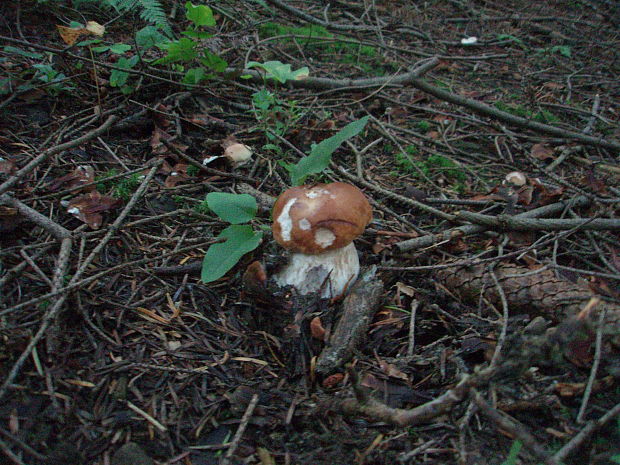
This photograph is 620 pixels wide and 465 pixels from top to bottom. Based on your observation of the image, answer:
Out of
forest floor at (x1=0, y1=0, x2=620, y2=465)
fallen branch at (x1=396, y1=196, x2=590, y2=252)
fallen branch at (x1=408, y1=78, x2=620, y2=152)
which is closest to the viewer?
forest floor at (x1=0, y1=0, x2=620, y2=465)

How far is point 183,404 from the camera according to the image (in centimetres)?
169

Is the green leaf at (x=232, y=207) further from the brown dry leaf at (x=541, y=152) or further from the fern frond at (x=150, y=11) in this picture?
the brown dry leaf at (x=541, y=152)

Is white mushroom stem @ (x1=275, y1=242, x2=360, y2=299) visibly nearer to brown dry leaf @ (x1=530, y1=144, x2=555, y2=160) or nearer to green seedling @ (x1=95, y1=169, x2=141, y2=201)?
green seedling @ (x1=95, y1=169, x2=141, y2=201)

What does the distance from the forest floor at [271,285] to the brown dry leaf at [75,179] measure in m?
0.01

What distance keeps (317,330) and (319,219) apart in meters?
0.54

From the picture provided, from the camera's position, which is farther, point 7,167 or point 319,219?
point 7,167

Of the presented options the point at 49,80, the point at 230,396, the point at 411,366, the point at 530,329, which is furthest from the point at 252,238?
the point at 49,80

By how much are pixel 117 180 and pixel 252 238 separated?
111 cm

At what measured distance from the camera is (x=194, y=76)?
3.19 metres

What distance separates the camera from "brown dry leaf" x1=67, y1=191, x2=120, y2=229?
7.53 feet

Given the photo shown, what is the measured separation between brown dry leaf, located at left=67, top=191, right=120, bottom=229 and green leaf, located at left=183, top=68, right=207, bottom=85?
48.3 inches

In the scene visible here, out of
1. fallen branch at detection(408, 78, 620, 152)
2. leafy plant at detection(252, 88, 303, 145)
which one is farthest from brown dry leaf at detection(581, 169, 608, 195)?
leafy plant at detection(252, 88, 303, 145)

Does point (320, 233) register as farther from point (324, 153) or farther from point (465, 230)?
point (465, 230)

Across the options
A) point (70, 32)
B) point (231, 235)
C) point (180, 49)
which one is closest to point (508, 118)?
point (180, 49)
